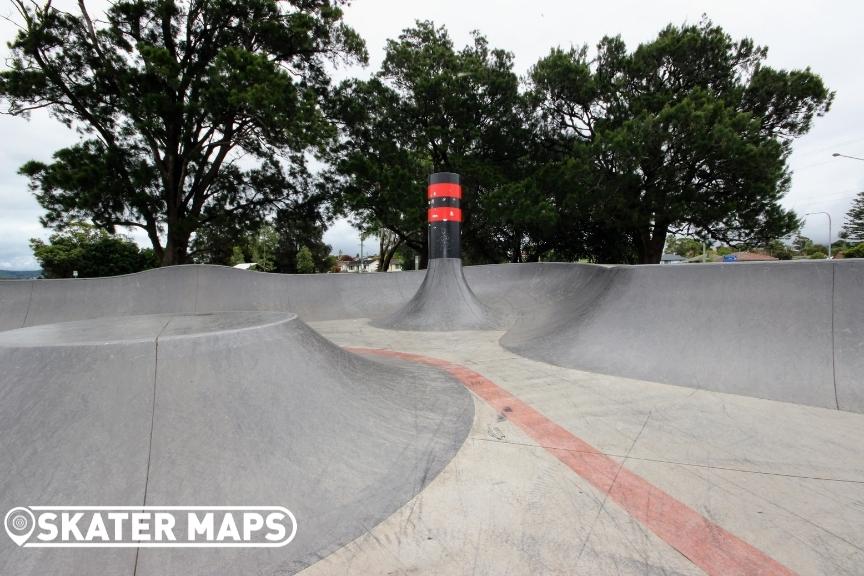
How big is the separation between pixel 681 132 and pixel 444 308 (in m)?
15.2

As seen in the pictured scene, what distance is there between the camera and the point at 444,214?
11.5 meters

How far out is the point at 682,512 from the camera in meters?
2.49

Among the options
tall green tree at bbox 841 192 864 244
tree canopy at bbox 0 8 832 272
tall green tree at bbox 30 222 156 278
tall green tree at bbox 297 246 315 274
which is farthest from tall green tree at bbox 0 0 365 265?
tall green tree at bbox 841 192 864 244

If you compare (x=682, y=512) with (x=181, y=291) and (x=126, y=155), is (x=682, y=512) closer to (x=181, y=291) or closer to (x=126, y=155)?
(x=181, y=291)

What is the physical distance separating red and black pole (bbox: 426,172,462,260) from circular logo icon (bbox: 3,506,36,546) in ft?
33.5

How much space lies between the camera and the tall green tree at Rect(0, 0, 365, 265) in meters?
16.3

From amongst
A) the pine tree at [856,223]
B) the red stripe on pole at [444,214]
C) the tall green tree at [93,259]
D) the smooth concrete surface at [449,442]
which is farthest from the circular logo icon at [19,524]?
the pine tree at [856,223]

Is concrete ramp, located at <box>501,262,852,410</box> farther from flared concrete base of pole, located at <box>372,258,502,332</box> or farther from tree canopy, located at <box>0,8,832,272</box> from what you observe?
tree canopy, located at <box>0,8,832,272</box>

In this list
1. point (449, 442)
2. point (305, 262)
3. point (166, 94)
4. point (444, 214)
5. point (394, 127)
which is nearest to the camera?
point (449, 442)

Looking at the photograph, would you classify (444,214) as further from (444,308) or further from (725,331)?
(725,331)

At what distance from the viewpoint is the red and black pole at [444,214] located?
37.5 ft

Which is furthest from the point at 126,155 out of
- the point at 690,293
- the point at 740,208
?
the point at 740,208

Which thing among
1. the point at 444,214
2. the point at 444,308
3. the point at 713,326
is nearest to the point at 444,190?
the point at 444,214

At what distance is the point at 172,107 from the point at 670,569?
70.3 feet
